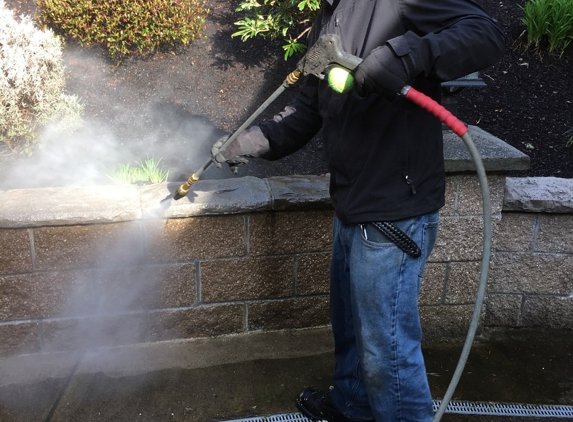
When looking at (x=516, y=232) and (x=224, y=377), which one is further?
(x=516, y=232)

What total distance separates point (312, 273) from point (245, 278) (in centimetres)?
39

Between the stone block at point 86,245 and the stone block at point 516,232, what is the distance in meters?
2.04

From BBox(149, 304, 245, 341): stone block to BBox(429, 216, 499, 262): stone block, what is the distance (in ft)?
3.85

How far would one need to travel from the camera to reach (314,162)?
4.40 meters

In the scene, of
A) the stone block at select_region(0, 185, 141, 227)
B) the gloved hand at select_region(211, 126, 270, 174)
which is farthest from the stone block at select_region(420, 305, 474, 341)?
the stone block at select_region(0, 185, 141, 227)

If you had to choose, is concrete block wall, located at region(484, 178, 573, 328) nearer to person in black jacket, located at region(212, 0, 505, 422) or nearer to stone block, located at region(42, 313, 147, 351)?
person in black jacket, located at region(212, 0, 505, 422)

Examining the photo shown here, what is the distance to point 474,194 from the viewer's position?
3041 millimetres

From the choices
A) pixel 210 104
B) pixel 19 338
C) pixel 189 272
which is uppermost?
pixel 210 104

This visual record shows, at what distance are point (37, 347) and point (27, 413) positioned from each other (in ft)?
1.49

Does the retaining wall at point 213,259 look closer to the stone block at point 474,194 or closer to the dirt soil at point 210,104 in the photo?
the stone block at point 474,194

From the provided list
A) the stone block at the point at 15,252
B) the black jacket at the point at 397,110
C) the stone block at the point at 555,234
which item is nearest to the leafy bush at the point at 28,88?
the stone block at the point at 15,252

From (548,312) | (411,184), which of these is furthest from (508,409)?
(411,184)

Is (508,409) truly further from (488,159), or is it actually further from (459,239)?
(488,159)

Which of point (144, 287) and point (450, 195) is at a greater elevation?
point (450, 195)
